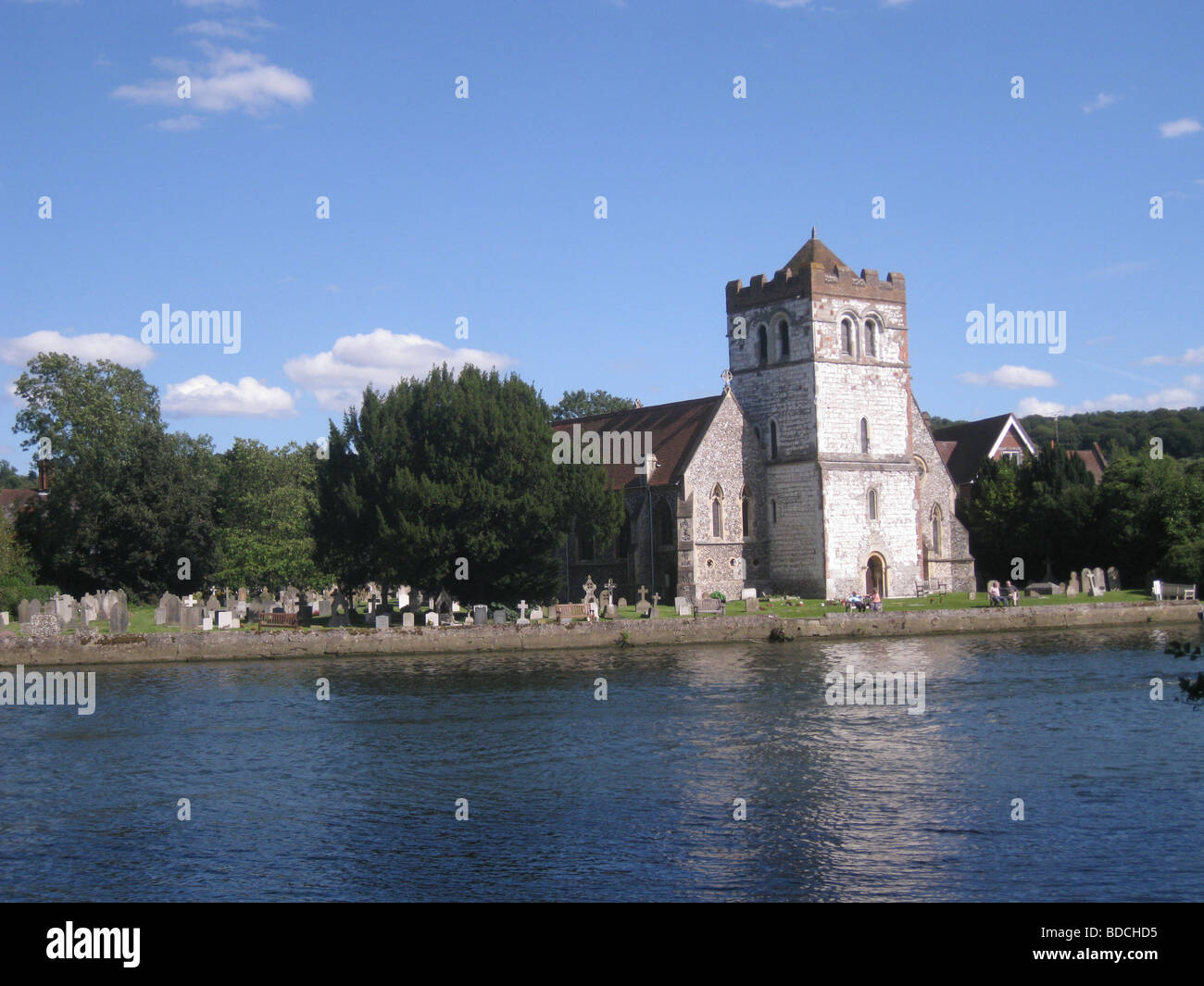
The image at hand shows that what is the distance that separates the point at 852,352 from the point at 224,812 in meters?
46.6

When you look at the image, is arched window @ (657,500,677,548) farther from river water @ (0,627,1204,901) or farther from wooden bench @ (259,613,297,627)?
river water @ (0,627,1204,901)

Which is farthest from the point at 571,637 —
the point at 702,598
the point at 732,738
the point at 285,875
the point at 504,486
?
the point at 285,875

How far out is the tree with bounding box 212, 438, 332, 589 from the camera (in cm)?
6059

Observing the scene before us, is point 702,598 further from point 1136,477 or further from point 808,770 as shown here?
point 808,770

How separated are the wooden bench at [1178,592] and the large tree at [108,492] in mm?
45914

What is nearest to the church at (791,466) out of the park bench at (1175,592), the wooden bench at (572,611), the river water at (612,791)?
the wooden bench at (572,611)

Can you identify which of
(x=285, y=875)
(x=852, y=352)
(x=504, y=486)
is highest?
(x=852, y=352)

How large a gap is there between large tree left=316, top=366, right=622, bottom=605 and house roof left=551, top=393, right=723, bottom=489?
5.90m

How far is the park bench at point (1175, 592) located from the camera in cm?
5503

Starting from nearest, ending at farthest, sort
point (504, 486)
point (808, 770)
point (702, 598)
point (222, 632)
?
1. point (808, 770)
2. point (222, 632)
3. point (504, 486)
4. point (702, 598)

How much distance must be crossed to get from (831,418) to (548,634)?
67.7ft

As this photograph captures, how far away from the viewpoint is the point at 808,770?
21.5m

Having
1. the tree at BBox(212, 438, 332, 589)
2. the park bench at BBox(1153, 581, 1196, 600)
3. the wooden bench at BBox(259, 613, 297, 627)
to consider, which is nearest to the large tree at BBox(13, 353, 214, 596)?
the tree at BBox(212, 438, 332, 589)

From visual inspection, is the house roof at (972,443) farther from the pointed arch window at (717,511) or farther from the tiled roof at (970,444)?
the pointed arch window at (717,511)
